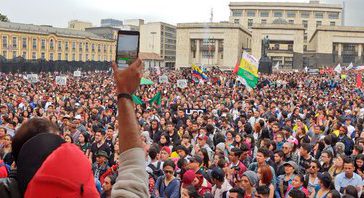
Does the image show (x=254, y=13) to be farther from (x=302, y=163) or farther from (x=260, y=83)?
(x=302, y=163)

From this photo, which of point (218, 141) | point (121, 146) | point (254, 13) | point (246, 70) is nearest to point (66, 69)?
point (246, 70)

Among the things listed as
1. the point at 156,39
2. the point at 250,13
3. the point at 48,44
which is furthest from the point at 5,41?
the point at 250,13

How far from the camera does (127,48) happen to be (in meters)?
2.20

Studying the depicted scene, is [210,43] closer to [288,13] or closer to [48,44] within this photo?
[48,44]

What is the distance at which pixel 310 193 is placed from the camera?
22.7 feet

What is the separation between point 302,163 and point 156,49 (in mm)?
111869

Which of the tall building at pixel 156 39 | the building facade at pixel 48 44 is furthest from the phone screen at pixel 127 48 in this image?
the tall building at pixel 156 39

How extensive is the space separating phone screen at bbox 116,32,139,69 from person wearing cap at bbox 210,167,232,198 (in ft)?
16.0

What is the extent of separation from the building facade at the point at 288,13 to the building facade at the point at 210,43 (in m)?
28.8

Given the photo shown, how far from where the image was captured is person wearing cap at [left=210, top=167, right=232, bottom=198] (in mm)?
6809

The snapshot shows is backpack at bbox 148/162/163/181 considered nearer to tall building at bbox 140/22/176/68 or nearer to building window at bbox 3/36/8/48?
building window at bbox 3/36/8/48

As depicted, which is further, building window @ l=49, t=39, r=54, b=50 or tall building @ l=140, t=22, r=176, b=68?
tall building @ l=140, t=22, r=176, b=68

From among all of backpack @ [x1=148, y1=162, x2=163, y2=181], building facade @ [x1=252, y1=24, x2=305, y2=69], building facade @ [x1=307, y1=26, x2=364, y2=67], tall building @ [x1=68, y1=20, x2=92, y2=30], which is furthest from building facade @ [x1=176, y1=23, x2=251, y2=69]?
backpack @ [x1=148, y1=162, x2=163, y2=181]

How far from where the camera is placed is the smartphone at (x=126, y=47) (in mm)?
2046
